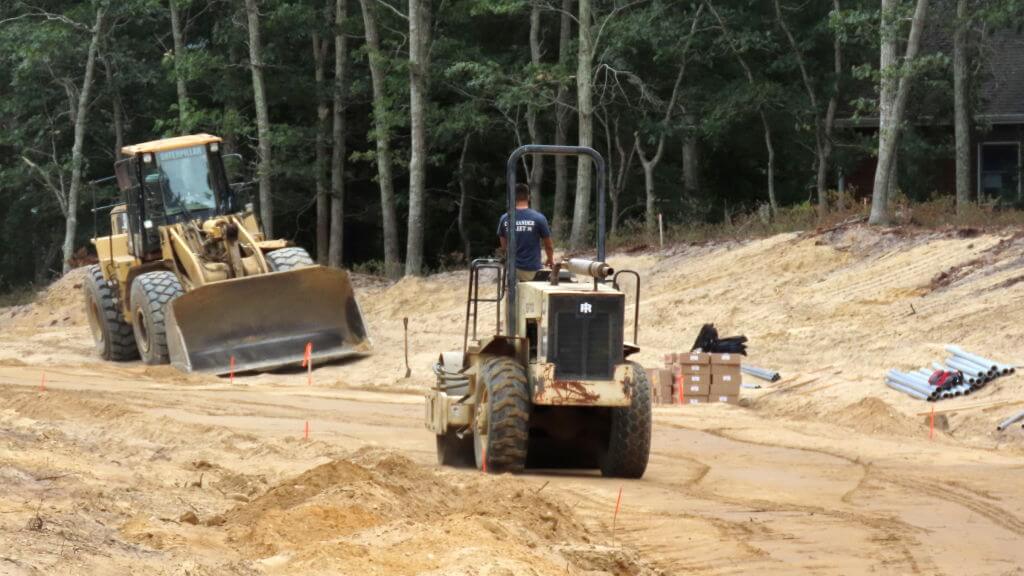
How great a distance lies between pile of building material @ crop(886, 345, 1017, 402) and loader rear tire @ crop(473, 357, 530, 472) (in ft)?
23.7

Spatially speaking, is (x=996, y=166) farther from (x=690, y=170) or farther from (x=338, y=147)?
(x=338, y=147)

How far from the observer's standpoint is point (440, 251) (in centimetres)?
4391

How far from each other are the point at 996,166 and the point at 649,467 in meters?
28.9

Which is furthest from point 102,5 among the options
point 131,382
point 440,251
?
point 131,382

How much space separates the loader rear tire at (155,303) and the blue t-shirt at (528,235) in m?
11.2

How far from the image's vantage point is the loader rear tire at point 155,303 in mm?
23625

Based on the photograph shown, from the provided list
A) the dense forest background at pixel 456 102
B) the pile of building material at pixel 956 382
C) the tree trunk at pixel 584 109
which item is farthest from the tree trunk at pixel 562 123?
the pile of building material at pixel 956 382

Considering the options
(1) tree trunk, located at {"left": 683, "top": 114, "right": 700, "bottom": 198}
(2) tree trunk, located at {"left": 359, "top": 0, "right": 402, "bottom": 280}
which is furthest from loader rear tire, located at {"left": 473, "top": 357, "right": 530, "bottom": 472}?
(1) tree trunk, located at {"left": 683, "top": 114, "right": 700, "bottom": 198}

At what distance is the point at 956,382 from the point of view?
18234mm

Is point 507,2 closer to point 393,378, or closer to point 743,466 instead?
point 393,378

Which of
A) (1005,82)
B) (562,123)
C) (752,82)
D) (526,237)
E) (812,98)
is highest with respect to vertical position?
(1005,82)

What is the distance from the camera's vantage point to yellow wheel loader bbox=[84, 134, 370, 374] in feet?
74.8

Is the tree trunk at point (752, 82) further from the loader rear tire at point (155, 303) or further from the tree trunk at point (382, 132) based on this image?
the loader rear tire at point (155, 303)

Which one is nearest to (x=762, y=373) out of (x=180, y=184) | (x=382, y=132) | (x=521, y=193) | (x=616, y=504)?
(x=521, y=193)
